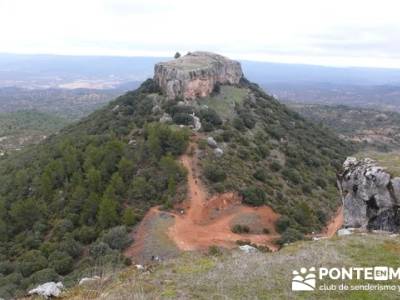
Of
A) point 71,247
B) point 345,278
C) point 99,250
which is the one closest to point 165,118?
point 71,247

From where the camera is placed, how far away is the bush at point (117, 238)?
4269 centimetres

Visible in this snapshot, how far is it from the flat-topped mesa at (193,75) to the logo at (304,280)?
55.4 m

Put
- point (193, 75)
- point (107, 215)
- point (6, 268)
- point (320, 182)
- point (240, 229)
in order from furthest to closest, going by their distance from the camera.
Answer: point (193, 75) < point (320, 182) < point (107, 215) < point (240, 229) < point (6, 268)

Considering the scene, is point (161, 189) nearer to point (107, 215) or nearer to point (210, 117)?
point (107, 215)

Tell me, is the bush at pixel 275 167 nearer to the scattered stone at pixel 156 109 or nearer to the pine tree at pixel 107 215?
the scattered stone at pixel 156 109

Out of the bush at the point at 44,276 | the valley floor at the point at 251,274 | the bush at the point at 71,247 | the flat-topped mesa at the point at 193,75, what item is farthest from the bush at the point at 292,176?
the valley floor at the point at 251,274

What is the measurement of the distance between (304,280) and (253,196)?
3107 cm

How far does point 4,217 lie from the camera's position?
5153 centimetres

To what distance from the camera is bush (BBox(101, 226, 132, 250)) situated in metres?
42.7

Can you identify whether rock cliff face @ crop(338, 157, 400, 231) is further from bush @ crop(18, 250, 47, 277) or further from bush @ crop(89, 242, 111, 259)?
bush @ crop(18, 250, 47, 277)

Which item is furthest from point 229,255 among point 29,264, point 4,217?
point 4,217

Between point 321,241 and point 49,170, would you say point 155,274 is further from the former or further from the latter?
point 49,170

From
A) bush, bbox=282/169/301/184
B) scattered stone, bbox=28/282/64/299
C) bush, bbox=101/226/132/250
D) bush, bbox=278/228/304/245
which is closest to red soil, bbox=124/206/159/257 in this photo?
bush, bbox=101/226/132/250

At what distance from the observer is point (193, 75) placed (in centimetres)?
7588
